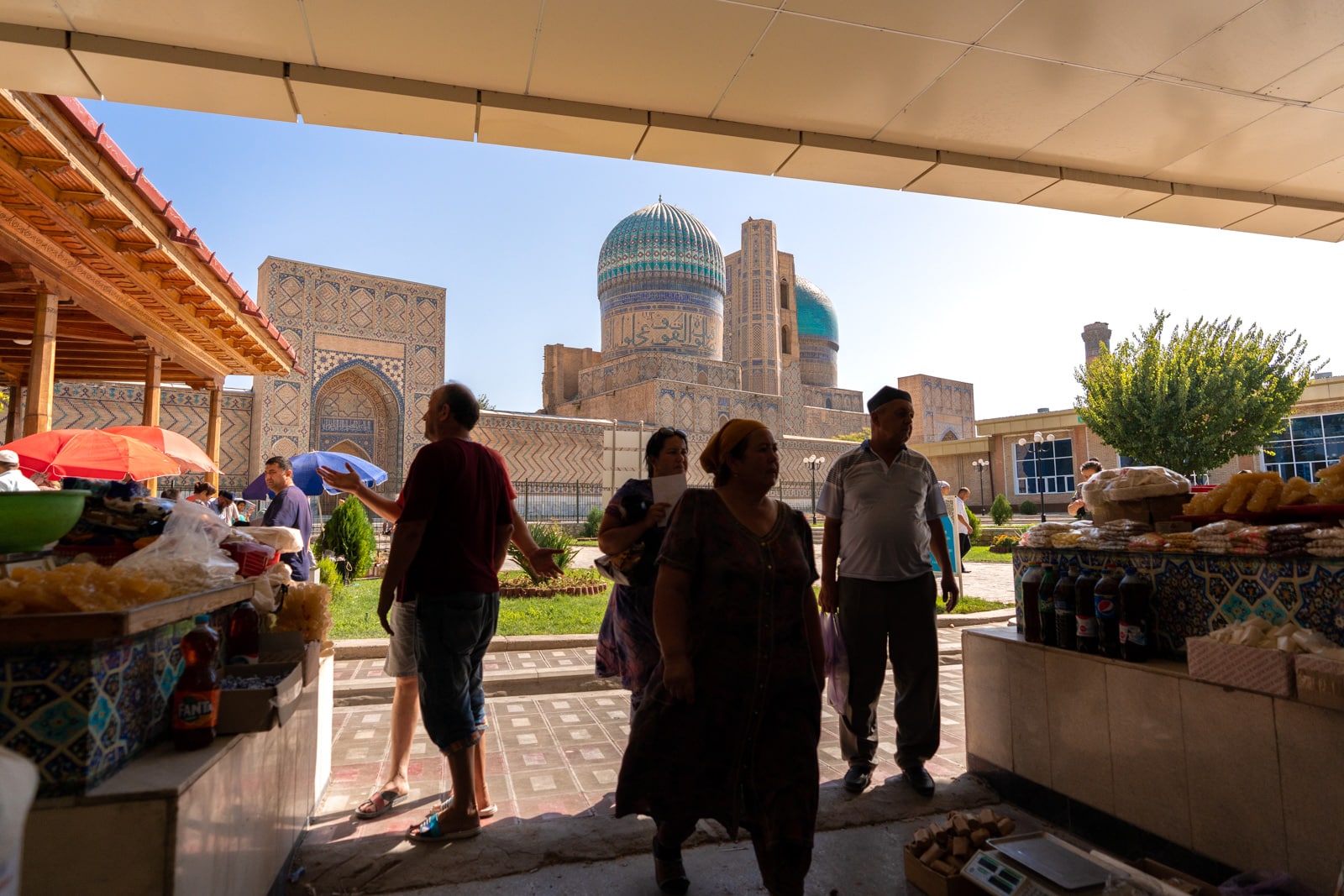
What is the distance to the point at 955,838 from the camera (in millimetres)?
2197

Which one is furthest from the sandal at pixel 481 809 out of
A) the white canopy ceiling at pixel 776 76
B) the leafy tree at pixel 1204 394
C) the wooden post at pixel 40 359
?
the leafy tree at pixel 1204 394

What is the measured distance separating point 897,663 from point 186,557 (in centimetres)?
250

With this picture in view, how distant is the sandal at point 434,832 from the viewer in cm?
246

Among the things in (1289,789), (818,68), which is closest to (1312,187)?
(818,68)

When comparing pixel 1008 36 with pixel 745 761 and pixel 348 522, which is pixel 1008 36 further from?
pixel 348 522

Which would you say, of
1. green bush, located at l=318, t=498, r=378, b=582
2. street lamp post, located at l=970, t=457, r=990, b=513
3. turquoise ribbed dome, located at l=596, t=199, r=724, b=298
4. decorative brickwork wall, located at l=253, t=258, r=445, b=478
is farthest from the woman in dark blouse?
turquoise ribbed dome, located at l=596, t=199, r=724, b=298

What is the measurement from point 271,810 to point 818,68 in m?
3.09

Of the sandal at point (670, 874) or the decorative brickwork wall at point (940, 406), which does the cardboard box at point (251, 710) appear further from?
the decorative brickwork wall at point (940, 406)

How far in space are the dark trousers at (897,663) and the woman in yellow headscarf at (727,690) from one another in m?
1.07

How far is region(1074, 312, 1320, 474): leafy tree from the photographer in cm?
1625

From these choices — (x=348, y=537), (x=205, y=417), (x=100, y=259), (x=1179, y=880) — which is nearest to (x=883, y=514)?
(x=1179, y=880)

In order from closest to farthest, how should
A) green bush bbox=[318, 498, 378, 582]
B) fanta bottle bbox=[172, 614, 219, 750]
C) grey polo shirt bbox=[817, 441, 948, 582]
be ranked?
fanta bottle bbox=[172, 614, 219, 750]
grey polo shirt bbox=[817, 441, 948, 582]
green bush bbox=[318, 498, 378, 582]

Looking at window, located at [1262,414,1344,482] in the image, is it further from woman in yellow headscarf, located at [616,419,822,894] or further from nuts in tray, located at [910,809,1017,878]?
woman in yellow headscarf, located at [616,419,822,894]

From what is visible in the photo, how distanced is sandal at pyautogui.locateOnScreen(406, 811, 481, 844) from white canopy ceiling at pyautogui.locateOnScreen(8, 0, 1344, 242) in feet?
8.85
